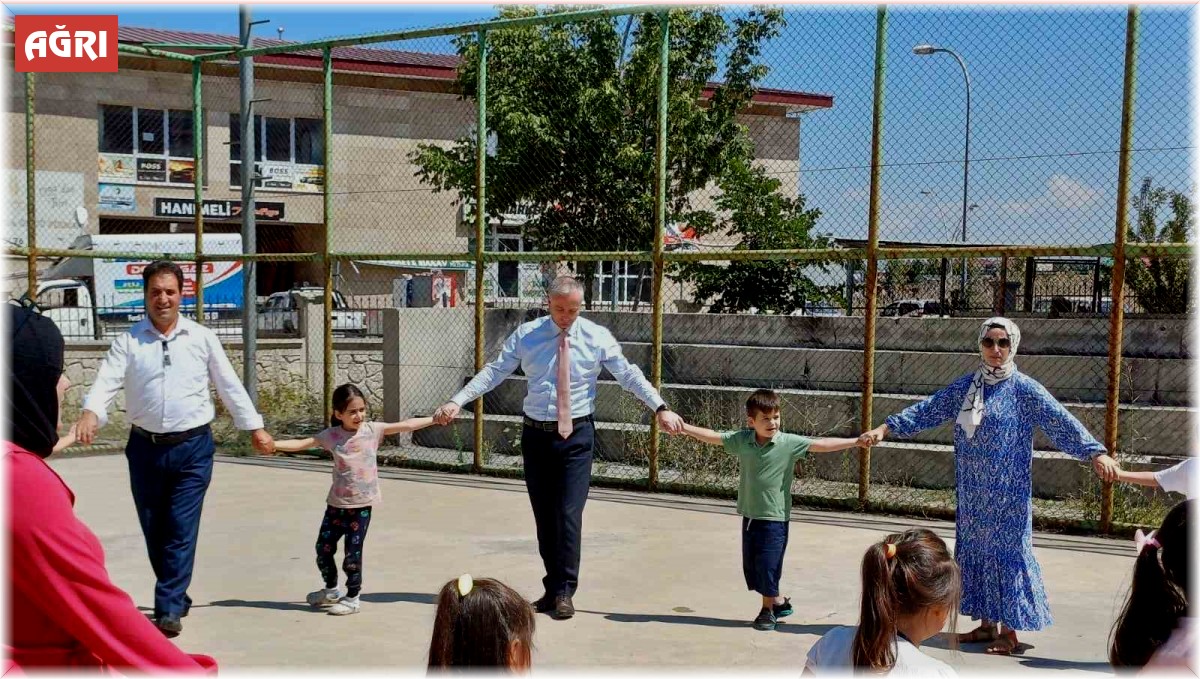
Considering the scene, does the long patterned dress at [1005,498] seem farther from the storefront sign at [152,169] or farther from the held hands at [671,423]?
the storefront sign at [152,169]

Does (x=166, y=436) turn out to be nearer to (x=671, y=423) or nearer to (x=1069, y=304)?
(x=671, y=423)

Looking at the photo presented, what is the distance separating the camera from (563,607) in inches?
252

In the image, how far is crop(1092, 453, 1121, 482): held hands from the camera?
563 cm

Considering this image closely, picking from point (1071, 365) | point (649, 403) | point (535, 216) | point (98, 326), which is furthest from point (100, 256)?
point (1071, 365)

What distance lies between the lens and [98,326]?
18344mm

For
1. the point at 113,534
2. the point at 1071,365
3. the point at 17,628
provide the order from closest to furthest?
1. the point at 17,628
2. the point at 113,534
3. the point at 1071,365

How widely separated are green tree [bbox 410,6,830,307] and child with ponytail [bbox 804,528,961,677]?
26.8ft

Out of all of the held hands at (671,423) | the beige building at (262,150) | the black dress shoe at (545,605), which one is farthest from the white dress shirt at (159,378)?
the beige building at (262,150)

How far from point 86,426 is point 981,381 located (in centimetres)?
443

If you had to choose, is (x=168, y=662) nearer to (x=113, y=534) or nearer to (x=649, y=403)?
(x=649, y=403)

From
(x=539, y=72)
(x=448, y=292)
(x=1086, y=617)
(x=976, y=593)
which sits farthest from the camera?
(x=448, y=292)

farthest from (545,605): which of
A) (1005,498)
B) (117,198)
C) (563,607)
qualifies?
(117,198)

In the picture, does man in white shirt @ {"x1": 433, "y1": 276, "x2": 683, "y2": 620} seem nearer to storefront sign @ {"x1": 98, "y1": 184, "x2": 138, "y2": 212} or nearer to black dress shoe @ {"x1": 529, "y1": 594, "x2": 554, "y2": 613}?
black dress shoe @ {"x1": 529, "y1": 594, "x2": 554, "y2": 613}

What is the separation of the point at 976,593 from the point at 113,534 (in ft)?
19.5
